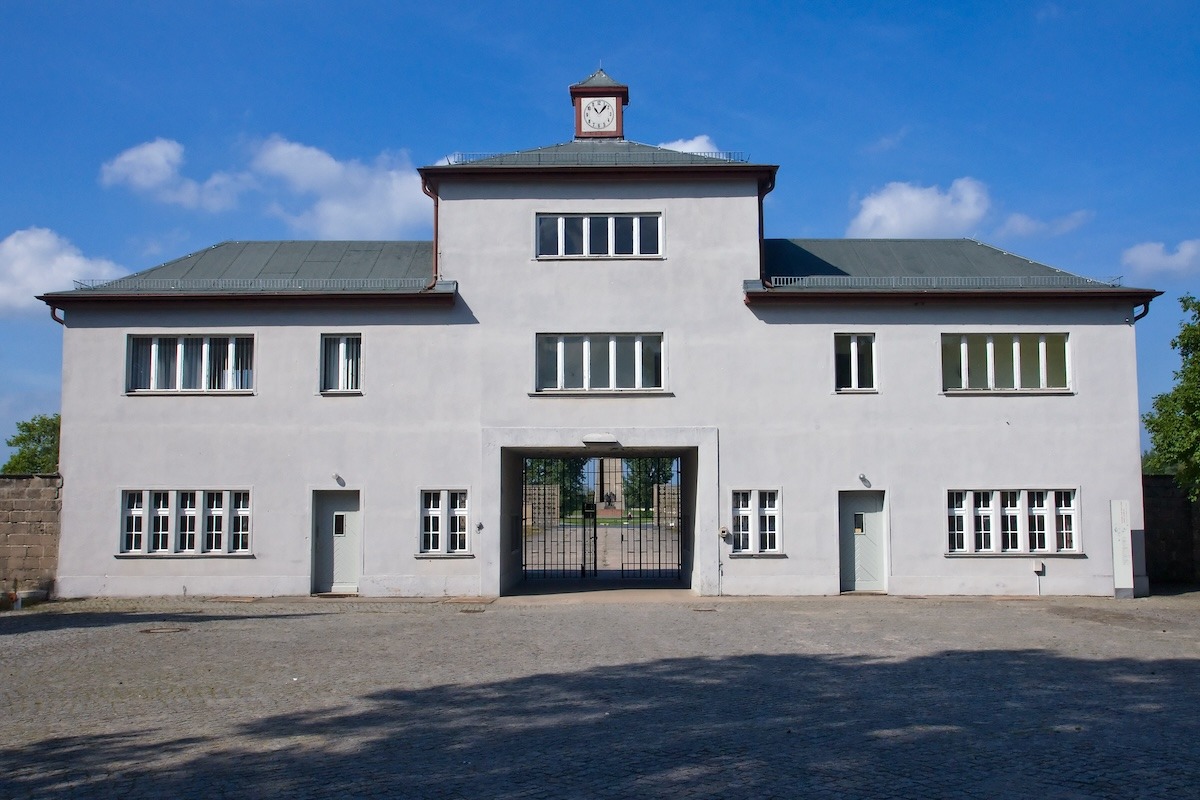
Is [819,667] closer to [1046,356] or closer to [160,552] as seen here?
[1046,356]

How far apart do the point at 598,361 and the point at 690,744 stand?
1388cm

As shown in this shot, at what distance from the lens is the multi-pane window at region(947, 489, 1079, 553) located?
851 inches

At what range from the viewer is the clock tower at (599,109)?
2519 cm

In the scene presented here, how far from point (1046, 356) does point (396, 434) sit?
14121mm

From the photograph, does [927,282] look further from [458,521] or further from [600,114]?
[458,521]

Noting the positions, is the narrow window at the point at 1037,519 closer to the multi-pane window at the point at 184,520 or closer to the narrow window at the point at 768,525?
the narrow window at the point at 768,525

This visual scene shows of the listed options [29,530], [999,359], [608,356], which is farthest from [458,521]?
[999,359]

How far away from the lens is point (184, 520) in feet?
71.3

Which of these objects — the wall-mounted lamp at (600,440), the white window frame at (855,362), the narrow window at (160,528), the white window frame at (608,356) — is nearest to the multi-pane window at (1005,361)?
the white window frame at (855,362)

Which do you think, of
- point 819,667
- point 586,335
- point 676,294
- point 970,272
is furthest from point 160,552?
point 970,272

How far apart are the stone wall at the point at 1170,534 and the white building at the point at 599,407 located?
277cm

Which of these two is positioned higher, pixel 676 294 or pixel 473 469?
pixel 676 294

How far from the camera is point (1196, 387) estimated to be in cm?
2067

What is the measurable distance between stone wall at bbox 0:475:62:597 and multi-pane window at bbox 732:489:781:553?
1439cm
